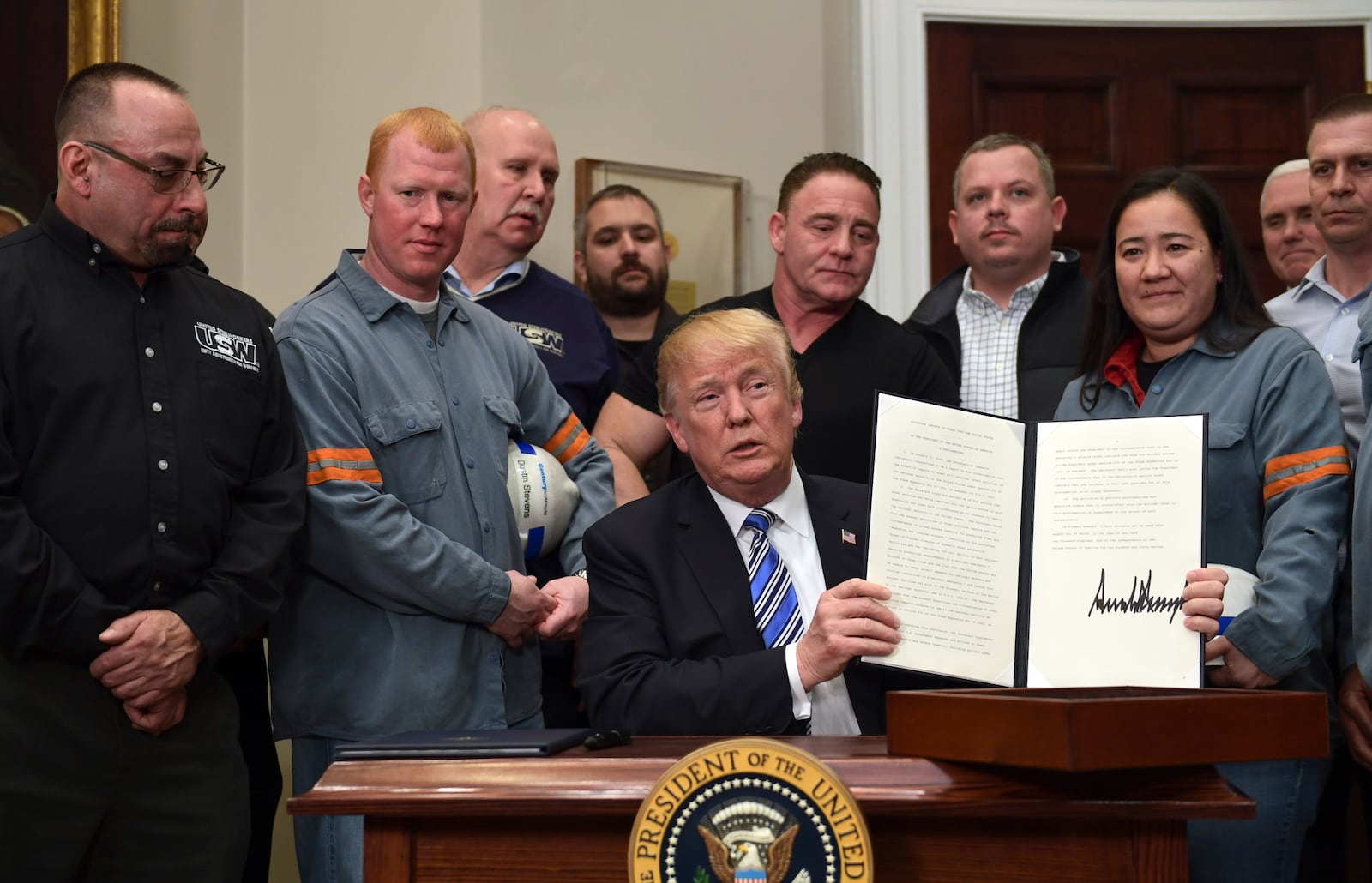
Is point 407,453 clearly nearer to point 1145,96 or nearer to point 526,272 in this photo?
point 526,272

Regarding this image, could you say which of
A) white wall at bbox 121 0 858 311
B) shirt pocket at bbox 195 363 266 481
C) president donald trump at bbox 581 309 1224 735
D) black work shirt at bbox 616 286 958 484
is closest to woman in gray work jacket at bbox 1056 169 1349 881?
black work shirt at bbox 616 286 958 484

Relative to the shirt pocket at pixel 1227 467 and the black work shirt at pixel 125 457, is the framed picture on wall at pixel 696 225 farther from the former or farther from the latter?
the shirt pocket at pixel 1227 467

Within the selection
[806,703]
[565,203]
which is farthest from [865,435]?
[565,203]

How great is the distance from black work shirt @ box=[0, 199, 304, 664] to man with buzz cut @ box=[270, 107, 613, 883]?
0.42ft

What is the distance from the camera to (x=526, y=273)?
355cm

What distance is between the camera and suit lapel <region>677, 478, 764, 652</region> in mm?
A: 2240

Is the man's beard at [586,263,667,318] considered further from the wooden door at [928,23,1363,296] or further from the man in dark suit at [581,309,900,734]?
the man in dark suit at [581,309,900,734]

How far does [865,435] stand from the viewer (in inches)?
121

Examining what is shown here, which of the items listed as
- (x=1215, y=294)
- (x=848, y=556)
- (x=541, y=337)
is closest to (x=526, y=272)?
(x=541, y=337)

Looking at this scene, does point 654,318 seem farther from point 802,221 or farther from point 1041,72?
point 1041,72

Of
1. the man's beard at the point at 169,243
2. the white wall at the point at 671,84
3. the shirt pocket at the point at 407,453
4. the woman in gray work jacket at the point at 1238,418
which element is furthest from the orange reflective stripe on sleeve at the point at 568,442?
the white wall at the point at 671,84

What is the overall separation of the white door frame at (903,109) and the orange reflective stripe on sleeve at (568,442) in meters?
2.24

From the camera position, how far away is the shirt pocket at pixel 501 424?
2699mm

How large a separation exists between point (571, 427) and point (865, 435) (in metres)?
0.67
